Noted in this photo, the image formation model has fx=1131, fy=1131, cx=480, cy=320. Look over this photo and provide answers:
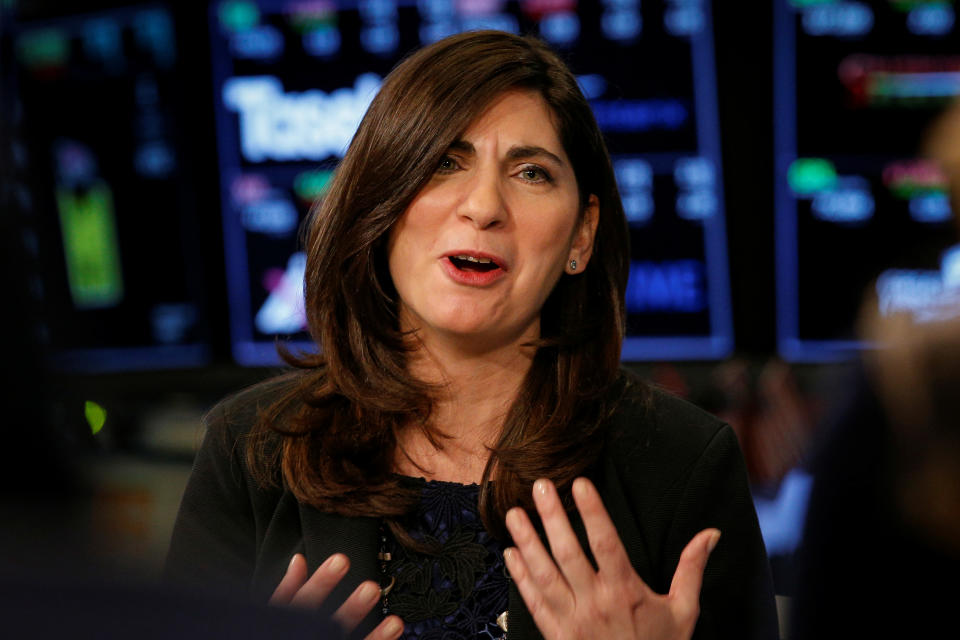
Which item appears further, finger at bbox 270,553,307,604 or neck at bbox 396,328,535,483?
neck at bbox 396,328,535,483

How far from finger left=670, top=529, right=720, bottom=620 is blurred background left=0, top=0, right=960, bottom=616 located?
128cm

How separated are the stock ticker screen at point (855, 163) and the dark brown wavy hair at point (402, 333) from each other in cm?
138

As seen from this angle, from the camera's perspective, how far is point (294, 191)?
3.40 metres

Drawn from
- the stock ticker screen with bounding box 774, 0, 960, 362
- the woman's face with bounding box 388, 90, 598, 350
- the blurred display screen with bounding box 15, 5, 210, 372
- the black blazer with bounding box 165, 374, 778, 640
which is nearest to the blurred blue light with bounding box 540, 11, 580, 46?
the stock ticker screen with bounding box 774, 0, 960, 362

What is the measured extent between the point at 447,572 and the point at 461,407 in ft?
0.87

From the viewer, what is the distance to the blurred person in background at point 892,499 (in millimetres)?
820

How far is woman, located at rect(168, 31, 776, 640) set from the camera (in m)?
1.60

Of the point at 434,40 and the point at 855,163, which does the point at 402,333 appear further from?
the point at 855,163

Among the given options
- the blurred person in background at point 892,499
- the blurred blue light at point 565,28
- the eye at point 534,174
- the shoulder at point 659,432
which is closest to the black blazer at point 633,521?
the shoulder at point 659,432

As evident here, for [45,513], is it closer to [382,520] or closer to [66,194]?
[382,520]

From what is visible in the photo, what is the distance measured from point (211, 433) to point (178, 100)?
193 cm

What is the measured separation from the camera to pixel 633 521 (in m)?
1.62

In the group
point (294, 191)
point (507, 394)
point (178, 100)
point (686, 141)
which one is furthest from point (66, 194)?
point (507, 394)

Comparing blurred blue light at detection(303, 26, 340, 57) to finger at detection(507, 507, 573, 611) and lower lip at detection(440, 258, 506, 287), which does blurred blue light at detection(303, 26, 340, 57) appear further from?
finger at detection(507, 507, 573, 611)
